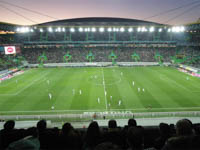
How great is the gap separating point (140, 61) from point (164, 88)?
2952 centimetres

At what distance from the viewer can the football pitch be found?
20406mm

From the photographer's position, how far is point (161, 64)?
53.2 metres

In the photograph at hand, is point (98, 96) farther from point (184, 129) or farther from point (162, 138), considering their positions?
point (184, 129)

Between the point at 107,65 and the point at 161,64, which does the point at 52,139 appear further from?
the point at 161,64

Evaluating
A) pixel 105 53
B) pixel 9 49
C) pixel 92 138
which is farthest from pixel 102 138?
pixel 105 53

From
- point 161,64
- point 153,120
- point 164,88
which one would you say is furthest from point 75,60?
point 153,120

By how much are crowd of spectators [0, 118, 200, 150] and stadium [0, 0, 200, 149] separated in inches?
55.5

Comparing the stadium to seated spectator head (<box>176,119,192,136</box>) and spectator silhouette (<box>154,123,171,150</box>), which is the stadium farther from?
seated spectator head (<box>176,119,192,136</box>)

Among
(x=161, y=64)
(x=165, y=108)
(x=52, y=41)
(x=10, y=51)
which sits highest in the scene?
(x=52, y=41)

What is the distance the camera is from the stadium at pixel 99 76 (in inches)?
750

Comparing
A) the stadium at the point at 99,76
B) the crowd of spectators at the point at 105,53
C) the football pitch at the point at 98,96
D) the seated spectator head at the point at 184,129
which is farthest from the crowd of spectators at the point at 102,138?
the crowd of spectators at the point at 105,53

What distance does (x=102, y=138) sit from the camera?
459cm

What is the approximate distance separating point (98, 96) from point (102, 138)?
19944mm

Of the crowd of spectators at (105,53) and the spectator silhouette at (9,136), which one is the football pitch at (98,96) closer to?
the spectator silhouette at (9,136)
